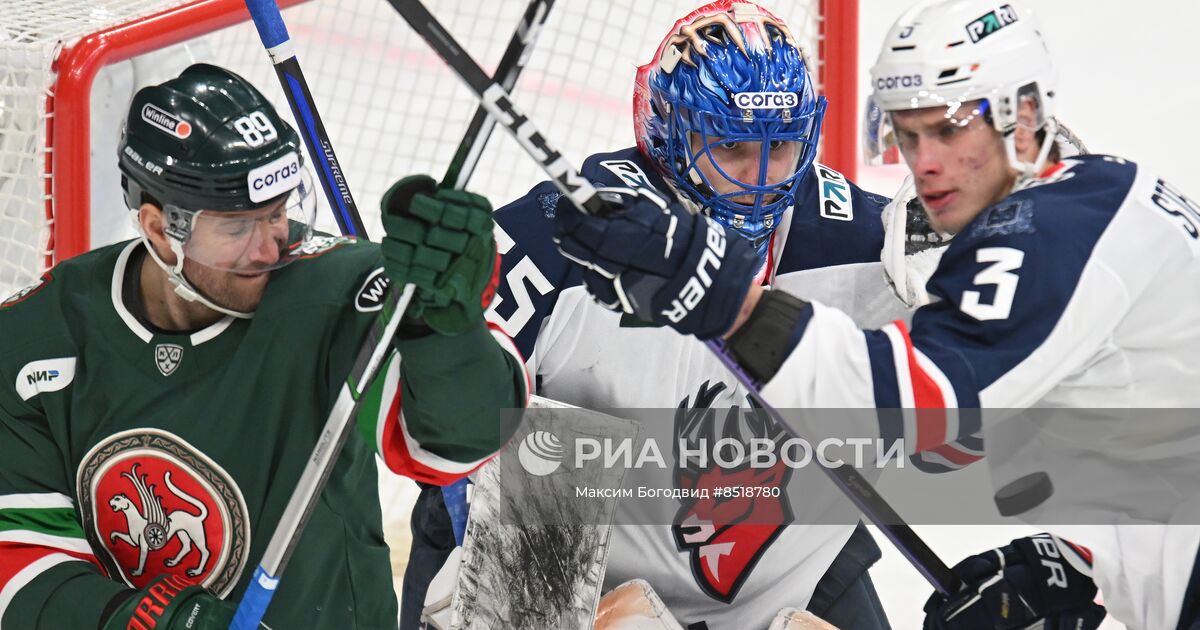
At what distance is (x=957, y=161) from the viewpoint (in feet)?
6.35

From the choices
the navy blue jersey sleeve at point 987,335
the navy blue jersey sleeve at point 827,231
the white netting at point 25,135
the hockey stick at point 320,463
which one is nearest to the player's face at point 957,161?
the navy blue jersey sleeve at point 987,335

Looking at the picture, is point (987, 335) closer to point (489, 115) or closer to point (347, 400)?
point (489, 115)

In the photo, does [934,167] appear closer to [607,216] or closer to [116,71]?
[607,216]

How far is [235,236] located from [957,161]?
99 centimetres

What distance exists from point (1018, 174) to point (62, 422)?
1.38 m

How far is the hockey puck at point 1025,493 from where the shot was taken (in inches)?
80.0

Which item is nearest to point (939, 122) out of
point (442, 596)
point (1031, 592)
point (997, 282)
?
point (997, 282)

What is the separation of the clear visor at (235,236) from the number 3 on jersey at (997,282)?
0.94 meters

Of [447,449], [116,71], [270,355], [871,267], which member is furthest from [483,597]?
[116,71]

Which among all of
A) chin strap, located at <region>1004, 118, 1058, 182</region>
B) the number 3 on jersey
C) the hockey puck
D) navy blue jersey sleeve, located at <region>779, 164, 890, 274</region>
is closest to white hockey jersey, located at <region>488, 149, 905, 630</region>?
navy blue jersey sleeve, located at <region>779, 164, 890, 274</region>

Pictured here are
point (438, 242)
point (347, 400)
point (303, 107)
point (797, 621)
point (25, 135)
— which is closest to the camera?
point (438, 242)

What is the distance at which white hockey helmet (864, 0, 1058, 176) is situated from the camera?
1.89 metres

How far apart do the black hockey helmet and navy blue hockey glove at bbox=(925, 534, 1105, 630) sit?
3.70 feet

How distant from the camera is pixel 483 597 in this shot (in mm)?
2172
